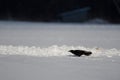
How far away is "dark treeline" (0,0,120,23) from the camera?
2200 cm

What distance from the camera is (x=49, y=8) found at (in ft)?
74.8

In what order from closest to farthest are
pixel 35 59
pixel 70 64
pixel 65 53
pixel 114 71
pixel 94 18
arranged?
pixel 114 71 → pixel 70 64 → pixel 35 59 → pixel 65 53 → pixel 94 18

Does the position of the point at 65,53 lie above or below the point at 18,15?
below

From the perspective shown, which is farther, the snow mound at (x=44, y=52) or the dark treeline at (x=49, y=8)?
the dark treeline at (x=49, y=8)

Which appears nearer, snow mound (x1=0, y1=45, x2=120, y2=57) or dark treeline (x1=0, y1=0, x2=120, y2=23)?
snow mound (x1=0, y1=45, x2=120, y2=57)

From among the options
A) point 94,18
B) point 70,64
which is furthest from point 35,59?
point 94,18

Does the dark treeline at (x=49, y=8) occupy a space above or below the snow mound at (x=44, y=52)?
above

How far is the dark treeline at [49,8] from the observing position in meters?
22.0

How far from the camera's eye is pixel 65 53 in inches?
295

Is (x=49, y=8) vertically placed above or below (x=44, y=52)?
above

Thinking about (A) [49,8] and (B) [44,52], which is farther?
(A) [49,8]

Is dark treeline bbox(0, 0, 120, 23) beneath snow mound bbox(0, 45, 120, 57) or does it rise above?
above

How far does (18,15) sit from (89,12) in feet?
13.4

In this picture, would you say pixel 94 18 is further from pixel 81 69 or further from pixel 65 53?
pixel 81 69
